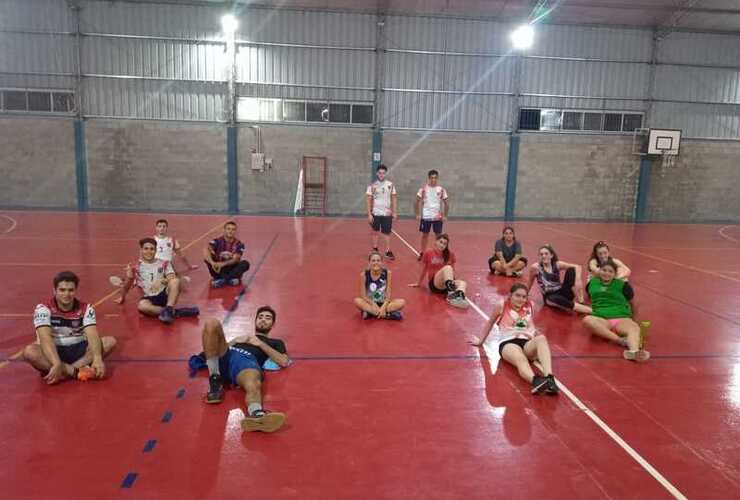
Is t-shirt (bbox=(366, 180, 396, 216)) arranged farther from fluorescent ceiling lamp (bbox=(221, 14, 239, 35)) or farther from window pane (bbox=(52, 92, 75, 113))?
window pane (bbox=(52, 92, 75, 113))

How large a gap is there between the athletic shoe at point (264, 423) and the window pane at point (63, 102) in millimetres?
20773

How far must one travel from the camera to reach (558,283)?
7.82 meters

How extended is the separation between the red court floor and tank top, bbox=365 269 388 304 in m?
0.37

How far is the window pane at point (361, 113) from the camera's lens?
2134cm

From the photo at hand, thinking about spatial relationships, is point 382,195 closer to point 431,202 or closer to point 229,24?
point 431,202

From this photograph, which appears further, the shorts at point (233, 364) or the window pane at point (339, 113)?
the window pane at point (339, 113)

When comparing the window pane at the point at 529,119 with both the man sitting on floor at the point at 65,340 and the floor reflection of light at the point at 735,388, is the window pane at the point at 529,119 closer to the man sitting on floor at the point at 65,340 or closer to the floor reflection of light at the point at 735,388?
the floor reflection of light at the point at 735,388

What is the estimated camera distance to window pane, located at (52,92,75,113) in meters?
20.2

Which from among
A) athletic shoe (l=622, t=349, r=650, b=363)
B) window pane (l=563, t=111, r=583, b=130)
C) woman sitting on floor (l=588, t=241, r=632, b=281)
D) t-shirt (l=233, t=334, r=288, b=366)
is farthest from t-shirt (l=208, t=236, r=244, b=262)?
window pane (l=563, t=111, r=583, b=130)

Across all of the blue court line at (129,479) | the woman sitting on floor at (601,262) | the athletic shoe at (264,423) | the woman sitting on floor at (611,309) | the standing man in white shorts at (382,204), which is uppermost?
the standing man in white shorts at (382,204)

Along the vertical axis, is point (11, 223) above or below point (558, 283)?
below

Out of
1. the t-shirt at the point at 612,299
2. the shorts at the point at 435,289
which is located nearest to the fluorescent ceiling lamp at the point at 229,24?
the shorts at the point at 435,289

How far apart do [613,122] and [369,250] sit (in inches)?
598

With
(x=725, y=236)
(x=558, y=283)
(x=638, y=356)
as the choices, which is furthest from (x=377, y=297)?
(x=725, y=236)
